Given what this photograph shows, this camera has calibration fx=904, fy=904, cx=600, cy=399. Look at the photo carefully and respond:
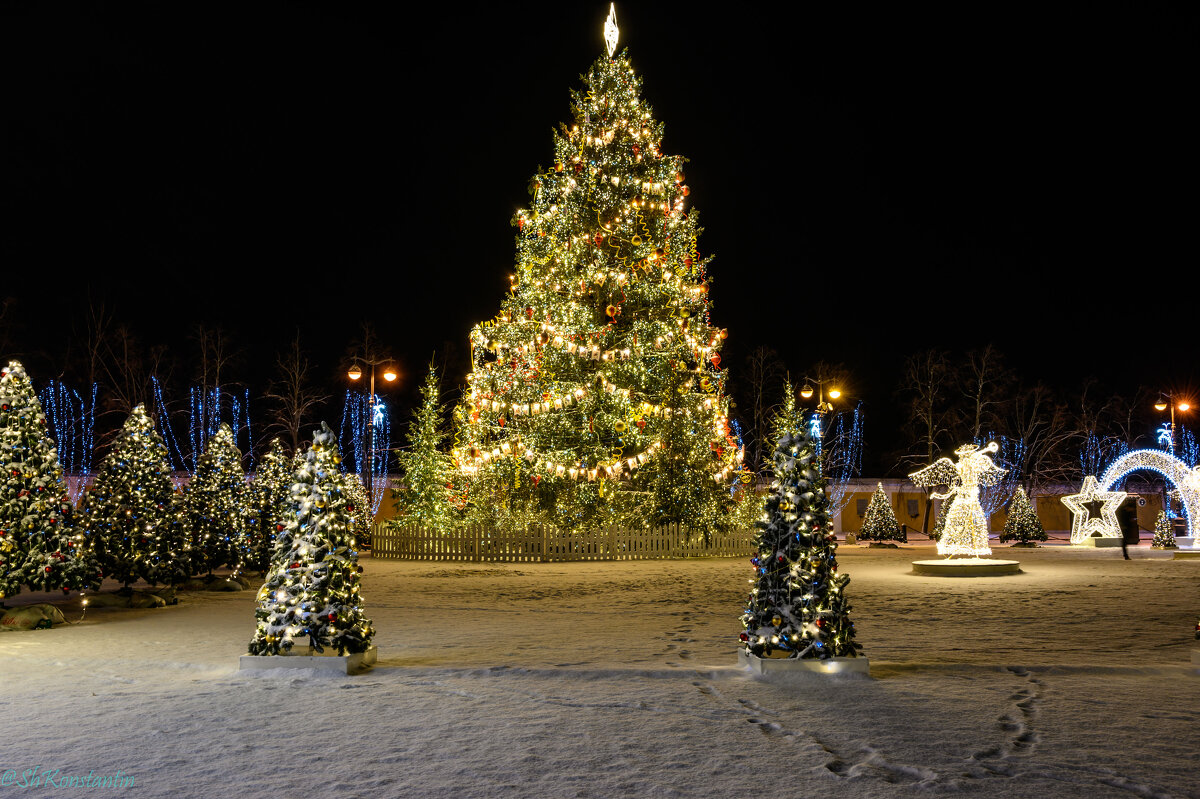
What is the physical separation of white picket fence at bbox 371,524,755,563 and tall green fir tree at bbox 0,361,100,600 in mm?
11488

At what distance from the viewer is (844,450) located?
57.7m

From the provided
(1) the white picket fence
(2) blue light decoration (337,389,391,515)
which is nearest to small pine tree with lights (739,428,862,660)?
(1) the white picket fence

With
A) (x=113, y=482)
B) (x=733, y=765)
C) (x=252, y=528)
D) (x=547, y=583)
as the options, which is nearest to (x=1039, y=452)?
(x=547, y=583)

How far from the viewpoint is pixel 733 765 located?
562 cm

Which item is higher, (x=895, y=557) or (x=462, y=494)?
(x=462, y=494)

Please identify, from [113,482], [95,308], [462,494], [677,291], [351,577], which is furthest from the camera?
[95,308]

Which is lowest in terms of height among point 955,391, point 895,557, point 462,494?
point 895,557

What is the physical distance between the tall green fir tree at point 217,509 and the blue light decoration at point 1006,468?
125 ft

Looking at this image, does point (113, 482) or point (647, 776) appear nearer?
point (647, 776)

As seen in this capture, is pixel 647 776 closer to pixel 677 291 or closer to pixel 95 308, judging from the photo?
pixel 677 291

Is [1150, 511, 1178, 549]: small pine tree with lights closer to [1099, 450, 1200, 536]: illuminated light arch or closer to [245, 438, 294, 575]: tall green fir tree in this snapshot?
[1099, 450, 1200, 536]: illuminated light arch

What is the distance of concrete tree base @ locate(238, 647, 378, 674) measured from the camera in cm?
838

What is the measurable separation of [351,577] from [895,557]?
21.5 metres

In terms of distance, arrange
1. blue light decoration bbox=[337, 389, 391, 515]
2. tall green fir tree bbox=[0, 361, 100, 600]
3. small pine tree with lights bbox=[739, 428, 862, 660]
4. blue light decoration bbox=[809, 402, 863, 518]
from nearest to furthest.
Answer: small pine tree with lights bbox=[739, 428, 862, 660] < tall green fir tree bbox=[0, 361, 100, 600] < blue light decoration bbox=[337, 389, 391, 515] < blue light decoration bbox=[809, 402, 863, 518]
